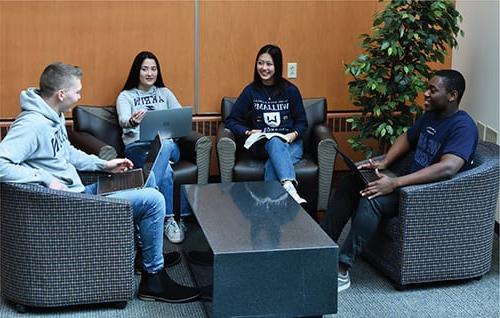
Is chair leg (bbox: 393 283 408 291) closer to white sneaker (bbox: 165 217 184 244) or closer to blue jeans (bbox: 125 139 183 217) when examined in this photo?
white sneaker (bbox: 165 217 184 244)

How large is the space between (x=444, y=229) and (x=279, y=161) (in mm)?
1256

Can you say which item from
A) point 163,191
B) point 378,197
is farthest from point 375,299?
point 163,191

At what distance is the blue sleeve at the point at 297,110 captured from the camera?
5328mm

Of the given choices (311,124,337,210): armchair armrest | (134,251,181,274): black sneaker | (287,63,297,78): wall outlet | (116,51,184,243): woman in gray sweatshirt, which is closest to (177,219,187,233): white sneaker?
(116,51,184,243): woman in gray sweatshirt

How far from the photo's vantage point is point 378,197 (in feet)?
13.4

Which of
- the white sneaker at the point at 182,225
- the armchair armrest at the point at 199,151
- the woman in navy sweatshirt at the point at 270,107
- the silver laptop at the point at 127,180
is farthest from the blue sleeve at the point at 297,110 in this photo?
the silver laptop at the point at 127,180

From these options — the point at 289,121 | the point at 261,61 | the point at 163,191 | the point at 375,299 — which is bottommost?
the point at 375,299

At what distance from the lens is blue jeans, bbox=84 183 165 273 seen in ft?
12.6

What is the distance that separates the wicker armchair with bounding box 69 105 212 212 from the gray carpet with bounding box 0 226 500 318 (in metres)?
0.89

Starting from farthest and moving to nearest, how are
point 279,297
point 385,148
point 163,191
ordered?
1. point 385,148
2. point 163,191
3. point 279,297

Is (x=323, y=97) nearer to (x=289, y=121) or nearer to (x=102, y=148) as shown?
(x=289, y=121)

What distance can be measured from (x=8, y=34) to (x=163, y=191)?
1550 mm

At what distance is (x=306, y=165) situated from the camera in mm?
5141

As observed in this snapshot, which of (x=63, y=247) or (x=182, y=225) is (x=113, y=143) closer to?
(x=182, y=225)
